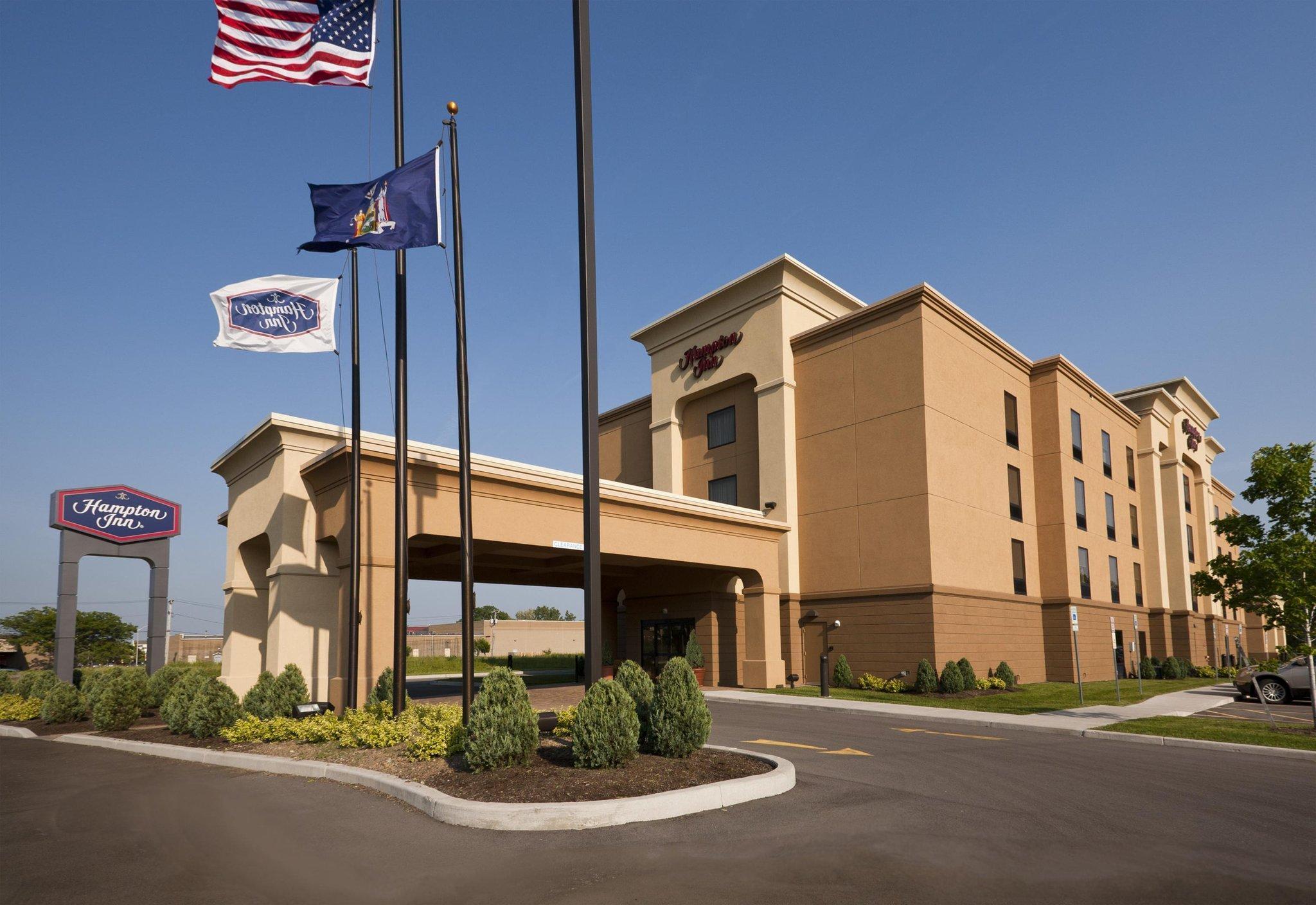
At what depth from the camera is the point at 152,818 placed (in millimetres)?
10047

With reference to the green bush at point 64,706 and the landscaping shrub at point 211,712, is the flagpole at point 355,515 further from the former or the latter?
the green bush at point 64,706

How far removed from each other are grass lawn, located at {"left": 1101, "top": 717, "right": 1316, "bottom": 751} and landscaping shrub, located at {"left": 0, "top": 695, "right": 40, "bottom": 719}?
25.6 meters

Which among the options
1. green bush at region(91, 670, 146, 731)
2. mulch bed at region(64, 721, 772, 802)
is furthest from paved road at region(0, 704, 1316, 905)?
green bush at region(91, 670, 146, 731)

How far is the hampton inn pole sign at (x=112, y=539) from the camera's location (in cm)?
2873

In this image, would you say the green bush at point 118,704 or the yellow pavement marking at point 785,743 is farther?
the green bush at point 118,704

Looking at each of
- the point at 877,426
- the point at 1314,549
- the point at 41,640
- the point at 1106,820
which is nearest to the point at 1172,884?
the point at 1106,820

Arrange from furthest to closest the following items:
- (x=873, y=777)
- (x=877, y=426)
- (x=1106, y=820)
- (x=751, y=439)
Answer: (x=751, y=439)
(x=877, y=426)
(x=873, y=777)
(x=1106, y=820)

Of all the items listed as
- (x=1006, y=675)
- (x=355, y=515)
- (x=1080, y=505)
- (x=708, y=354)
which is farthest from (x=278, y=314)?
(x=1080, y=505)

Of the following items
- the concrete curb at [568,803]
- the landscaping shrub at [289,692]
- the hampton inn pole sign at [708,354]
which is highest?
the hampton inn pole sign at [708,354]

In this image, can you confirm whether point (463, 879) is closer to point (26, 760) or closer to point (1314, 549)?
point (26, 760)

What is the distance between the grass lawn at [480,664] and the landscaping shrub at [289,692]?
32.5 m

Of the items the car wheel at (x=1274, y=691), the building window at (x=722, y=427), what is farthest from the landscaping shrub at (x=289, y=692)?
the car wheel at (x=1274, y=691)

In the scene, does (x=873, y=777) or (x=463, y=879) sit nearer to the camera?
(x=463, y=879)

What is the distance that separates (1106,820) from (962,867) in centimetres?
307
